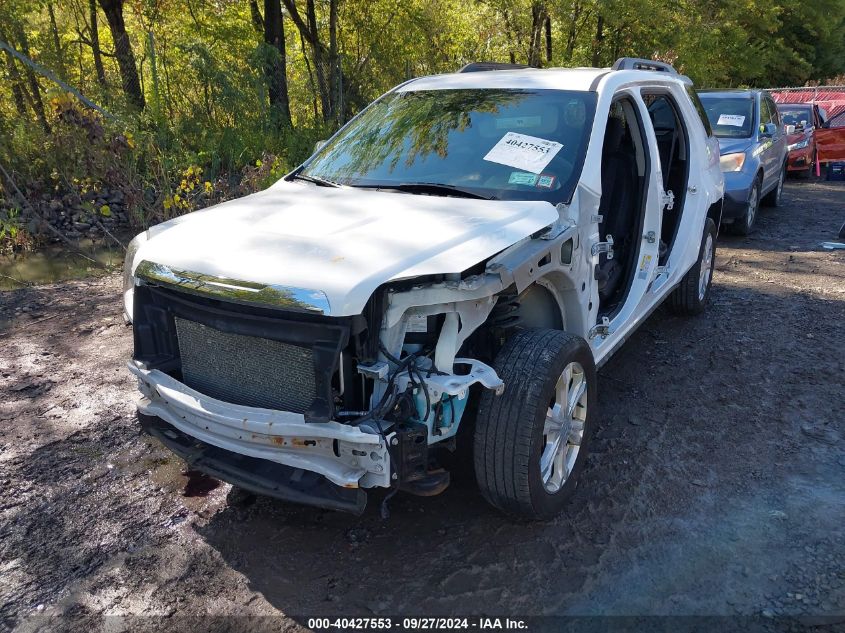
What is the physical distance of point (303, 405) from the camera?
2.65 meters

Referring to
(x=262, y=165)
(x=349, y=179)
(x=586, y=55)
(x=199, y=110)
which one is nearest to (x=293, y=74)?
(x=199, y=110)

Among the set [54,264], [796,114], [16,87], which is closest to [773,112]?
[796,114]

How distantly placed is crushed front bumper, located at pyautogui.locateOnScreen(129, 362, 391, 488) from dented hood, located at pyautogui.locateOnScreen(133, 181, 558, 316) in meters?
0.46

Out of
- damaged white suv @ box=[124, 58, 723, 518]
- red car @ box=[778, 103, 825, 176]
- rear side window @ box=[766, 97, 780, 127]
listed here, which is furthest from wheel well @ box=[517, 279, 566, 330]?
red car @ box=[778, 103, 825, 176]

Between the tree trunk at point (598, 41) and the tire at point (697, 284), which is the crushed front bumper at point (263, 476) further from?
the tree trunk at point (598, 41)

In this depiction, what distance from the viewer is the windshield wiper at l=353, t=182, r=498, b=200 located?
138 inches

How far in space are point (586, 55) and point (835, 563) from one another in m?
17.7

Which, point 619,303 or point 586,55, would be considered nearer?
point 619,303

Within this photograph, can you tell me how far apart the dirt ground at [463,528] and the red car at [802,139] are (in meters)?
11.4

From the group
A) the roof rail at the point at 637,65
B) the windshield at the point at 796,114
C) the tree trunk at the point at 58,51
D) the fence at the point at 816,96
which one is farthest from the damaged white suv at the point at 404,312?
the fence at the point at 816,96

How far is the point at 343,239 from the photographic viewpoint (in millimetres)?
2865

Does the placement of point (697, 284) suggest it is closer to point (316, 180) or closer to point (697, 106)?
point (697, 106)

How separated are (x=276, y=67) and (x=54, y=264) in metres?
6.20

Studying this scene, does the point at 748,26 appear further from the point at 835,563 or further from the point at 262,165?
the point at 835,563
